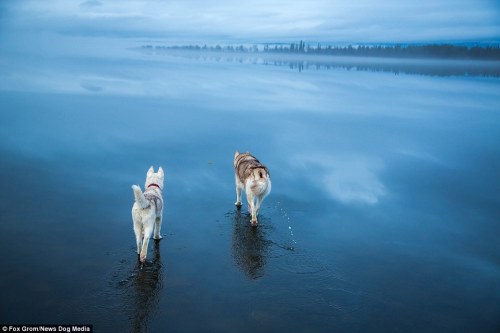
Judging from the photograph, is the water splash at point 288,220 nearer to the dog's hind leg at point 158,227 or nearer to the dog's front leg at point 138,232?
the dog's hind leg at point 158,227

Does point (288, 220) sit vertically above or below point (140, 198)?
below

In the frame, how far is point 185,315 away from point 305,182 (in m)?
8.07

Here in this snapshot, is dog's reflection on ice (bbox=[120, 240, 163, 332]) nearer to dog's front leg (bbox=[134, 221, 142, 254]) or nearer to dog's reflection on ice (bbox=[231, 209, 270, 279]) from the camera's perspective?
dog's front leg (bbox=[134, 221, 142, 254])

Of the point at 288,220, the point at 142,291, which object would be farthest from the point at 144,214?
the point at 288,220

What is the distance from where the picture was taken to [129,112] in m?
26.2

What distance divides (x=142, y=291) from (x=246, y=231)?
11.0 ft

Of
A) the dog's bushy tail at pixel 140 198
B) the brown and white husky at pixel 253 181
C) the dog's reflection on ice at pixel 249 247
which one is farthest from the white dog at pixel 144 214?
the brown and white husky at pixel 253 181

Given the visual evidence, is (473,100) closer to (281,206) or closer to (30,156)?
(281,206)

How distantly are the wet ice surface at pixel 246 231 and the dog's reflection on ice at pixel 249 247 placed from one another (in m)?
0.04

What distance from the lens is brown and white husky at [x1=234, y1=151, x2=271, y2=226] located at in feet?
Result: 32.9

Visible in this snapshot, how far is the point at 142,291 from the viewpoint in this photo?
7477 mm

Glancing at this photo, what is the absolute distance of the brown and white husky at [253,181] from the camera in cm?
1003

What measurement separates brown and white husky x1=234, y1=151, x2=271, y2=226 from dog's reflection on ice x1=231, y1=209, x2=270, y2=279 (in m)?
0.35

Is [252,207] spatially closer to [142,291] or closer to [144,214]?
[144,214]
